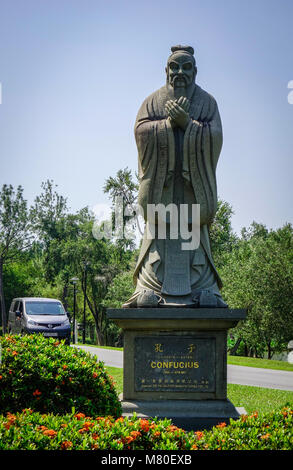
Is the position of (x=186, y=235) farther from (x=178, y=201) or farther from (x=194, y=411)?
(x=194, y=411)

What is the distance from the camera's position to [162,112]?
336 inches

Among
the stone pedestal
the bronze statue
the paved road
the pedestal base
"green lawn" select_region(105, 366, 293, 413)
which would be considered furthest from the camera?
the paved road

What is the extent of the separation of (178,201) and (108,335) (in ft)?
149

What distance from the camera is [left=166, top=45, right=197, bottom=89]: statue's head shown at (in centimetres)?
841

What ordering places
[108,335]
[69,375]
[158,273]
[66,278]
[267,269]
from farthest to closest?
[108,335] < [66,278] < [267,269] < [158,273] < [69,375]

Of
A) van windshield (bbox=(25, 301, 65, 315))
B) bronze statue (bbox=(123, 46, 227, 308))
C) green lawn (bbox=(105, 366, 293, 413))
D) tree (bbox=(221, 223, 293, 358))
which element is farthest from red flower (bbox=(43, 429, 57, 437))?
tree (bbox=(221, 223, 293, 358))

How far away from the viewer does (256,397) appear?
33.8 ft

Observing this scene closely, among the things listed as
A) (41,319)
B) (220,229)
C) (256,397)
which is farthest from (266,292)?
(256,397)

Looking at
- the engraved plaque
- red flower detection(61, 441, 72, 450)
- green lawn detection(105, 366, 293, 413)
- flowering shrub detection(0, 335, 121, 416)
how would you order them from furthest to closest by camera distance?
green lawn detection(105, 366, 293, 413), the engraved plaque, flowering shrub detection(0, 335, 121, 416), red flower detection(61, 441, 72, 450)

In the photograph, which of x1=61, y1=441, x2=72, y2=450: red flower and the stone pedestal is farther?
the stone pedestal

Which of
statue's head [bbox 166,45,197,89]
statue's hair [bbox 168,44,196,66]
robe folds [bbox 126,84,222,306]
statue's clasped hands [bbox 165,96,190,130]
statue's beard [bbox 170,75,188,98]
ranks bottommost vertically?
robe folds [bbox 126,84,222,306]

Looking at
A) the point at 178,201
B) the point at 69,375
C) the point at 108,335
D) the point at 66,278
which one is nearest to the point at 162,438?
the point at 69,375

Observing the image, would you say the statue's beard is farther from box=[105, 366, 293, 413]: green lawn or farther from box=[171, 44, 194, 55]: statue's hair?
box=[105, 366, 293, 413]: green lawn

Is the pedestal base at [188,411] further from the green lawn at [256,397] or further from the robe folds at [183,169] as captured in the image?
the robe folds at [183,169]
